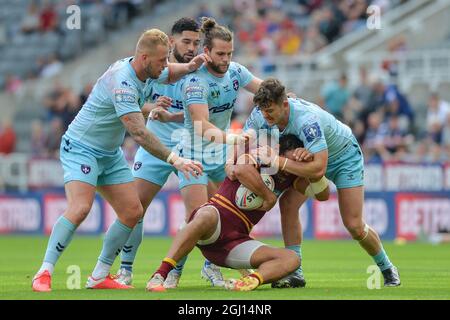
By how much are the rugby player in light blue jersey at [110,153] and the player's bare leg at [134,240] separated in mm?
445

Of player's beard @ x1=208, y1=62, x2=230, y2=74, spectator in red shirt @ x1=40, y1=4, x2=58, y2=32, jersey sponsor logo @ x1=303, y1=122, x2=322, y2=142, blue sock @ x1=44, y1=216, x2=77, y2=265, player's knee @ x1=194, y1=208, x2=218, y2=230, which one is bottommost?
blue sock @ x1=44, y1=216, x2=77, y2=265

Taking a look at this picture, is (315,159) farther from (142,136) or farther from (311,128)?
(142,136)

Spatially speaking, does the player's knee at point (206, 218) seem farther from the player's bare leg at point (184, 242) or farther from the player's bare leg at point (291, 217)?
the player's bare leg at point (291, 217)

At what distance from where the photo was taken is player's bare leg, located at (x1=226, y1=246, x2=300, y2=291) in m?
11.4

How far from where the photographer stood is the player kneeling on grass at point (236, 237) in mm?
11359

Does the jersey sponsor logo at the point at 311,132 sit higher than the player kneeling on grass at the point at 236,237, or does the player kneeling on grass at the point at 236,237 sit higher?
the jersey sponsor logo at the point at 311,132

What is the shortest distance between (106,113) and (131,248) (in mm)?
1801

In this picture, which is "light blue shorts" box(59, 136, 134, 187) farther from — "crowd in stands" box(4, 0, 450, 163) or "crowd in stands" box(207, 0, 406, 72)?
"crowd in stands" box(207, 0, 406, 72)

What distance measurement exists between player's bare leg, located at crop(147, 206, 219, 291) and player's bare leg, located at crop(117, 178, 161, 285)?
1373mm

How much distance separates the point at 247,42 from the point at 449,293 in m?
19.1

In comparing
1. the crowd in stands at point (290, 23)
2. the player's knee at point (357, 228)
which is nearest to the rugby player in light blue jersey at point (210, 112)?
the player's knee at point (357, 228)

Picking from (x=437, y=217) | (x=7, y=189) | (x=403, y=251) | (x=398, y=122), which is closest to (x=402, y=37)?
(x=398, y=122)

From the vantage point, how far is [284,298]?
10.6m

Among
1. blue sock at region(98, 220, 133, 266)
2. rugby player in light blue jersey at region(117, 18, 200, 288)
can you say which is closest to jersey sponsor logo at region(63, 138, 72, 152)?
blue sock at region(98, 220, 133, 266)
